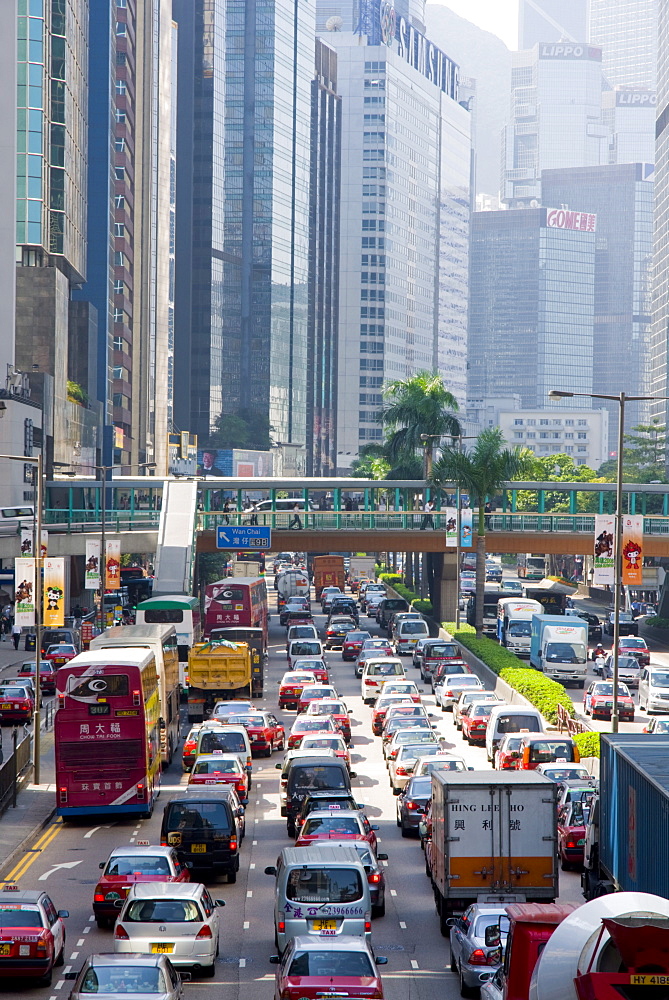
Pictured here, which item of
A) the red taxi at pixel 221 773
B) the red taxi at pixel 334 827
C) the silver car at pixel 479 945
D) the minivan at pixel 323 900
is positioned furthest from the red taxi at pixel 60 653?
the silver car at pixel 479 945

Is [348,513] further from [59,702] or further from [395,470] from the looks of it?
[59,702]

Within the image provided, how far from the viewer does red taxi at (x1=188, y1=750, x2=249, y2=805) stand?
2852 centimetres

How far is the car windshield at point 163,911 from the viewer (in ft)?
57.6

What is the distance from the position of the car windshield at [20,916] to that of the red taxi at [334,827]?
5.56 metres

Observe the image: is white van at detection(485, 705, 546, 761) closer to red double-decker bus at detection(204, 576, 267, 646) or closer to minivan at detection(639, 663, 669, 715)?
minivan at detection(639, 663, 669, 715)

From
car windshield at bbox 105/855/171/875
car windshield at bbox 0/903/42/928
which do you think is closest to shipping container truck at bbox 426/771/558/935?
car windshield at bbox 105/855/171/875

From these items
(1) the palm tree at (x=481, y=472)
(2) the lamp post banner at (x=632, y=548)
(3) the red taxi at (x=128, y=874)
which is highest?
(1) the palm tree at (x=481, y=472)

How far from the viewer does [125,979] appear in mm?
14641

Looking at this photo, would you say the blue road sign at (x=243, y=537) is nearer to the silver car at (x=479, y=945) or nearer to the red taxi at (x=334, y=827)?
the red taxi at (x=334, y=827)

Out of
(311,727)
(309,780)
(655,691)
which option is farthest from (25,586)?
(655,691)

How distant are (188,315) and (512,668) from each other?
156287 millimetres

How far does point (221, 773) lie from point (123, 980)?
14398 mm

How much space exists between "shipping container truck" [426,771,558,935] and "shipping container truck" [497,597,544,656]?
42.4 m

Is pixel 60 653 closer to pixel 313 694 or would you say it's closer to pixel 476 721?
pixel 313 694
